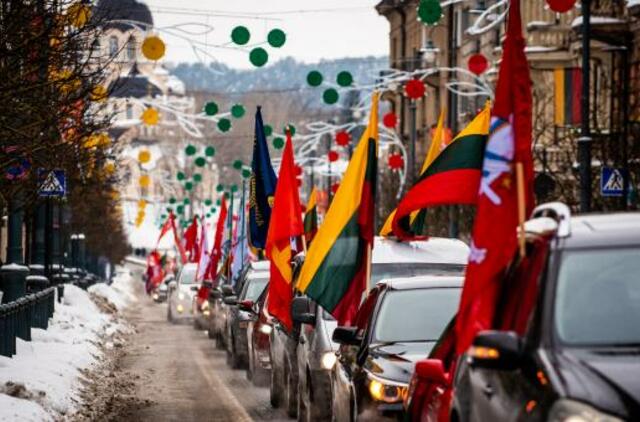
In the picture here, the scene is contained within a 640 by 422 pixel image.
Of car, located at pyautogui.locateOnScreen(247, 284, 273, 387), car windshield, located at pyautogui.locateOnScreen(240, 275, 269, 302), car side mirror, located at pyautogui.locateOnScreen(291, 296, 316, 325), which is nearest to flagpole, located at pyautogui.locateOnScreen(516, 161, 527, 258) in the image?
car side mirror, located at pyautogui.locateOnScreen(291, 296, 316, 325)

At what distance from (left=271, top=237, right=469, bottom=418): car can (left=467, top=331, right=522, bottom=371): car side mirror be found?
27.1ft

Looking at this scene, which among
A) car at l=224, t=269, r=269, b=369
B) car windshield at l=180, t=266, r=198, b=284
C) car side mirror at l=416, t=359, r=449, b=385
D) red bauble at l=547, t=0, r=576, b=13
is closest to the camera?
car side mirror at l=416, t=359, r=449, b=385

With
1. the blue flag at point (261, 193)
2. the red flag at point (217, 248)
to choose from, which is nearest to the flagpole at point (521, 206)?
the blue flag at point (261, 193)

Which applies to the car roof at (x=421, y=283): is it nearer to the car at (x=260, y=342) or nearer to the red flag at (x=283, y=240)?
the red flag at (x=283, y=240)

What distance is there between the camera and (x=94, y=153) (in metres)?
36.8

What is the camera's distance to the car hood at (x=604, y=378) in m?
7.43

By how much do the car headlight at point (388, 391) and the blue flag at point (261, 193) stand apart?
524 inches

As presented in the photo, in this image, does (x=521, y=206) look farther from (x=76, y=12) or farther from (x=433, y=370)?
(x=76, y=12)

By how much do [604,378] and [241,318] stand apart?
20.2 metres

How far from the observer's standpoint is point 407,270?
18406mm

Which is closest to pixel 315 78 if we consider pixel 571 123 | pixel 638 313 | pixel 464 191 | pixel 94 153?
pixel 94 153

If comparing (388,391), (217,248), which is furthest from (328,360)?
(217,248)

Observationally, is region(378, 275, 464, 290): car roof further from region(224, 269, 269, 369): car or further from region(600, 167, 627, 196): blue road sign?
region(600, 167, 627, 196): blue road sign

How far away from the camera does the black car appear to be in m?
7.66
